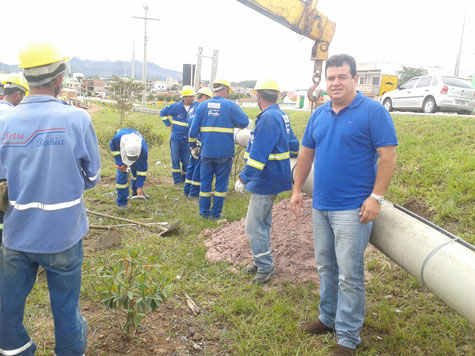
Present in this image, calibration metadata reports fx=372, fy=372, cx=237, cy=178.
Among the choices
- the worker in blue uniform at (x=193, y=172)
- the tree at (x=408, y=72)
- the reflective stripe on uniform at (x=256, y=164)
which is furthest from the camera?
the tree at (x=408, y=72)

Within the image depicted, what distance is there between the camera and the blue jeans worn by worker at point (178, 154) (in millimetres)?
8016

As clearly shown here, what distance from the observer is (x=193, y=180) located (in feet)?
22.5

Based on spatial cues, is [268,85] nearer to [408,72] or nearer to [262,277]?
[262,277]

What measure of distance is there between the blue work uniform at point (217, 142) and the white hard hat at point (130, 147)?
977 mm

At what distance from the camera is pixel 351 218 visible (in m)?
2.54

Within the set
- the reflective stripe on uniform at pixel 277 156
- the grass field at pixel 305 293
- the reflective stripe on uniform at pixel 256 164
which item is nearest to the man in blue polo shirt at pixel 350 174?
the grass field at pixel 305 293

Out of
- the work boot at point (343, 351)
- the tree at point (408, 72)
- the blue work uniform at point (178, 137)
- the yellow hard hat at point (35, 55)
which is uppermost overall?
the tree at point (408, 72)

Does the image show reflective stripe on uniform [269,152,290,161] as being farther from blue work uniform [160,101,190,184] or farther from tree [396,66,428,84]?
tree [396,66,428,84]

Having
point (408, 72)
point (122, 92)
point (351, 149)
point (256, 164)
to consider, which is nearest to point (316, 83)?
point (256, 164)

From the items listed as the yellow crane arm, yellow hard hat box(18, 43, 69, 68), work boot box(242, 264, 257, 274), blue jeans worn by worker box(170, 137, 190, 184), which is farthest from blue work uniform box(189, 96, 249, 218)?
yellow hard hat box(18, 43, 69, 68)

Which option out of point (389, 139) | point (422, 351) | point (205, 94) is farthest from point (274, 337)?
point (205, 94)

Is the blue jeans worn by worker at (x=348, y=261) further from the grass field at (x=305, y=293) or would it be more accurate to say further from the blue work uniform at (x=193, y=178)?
the blue work uniform at (x=193, y=178)

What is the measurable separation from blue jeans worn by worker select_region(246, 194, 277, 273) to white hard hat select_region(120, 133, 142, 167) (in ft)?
8.67

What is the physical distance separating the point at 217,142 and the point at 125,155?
147 cm
